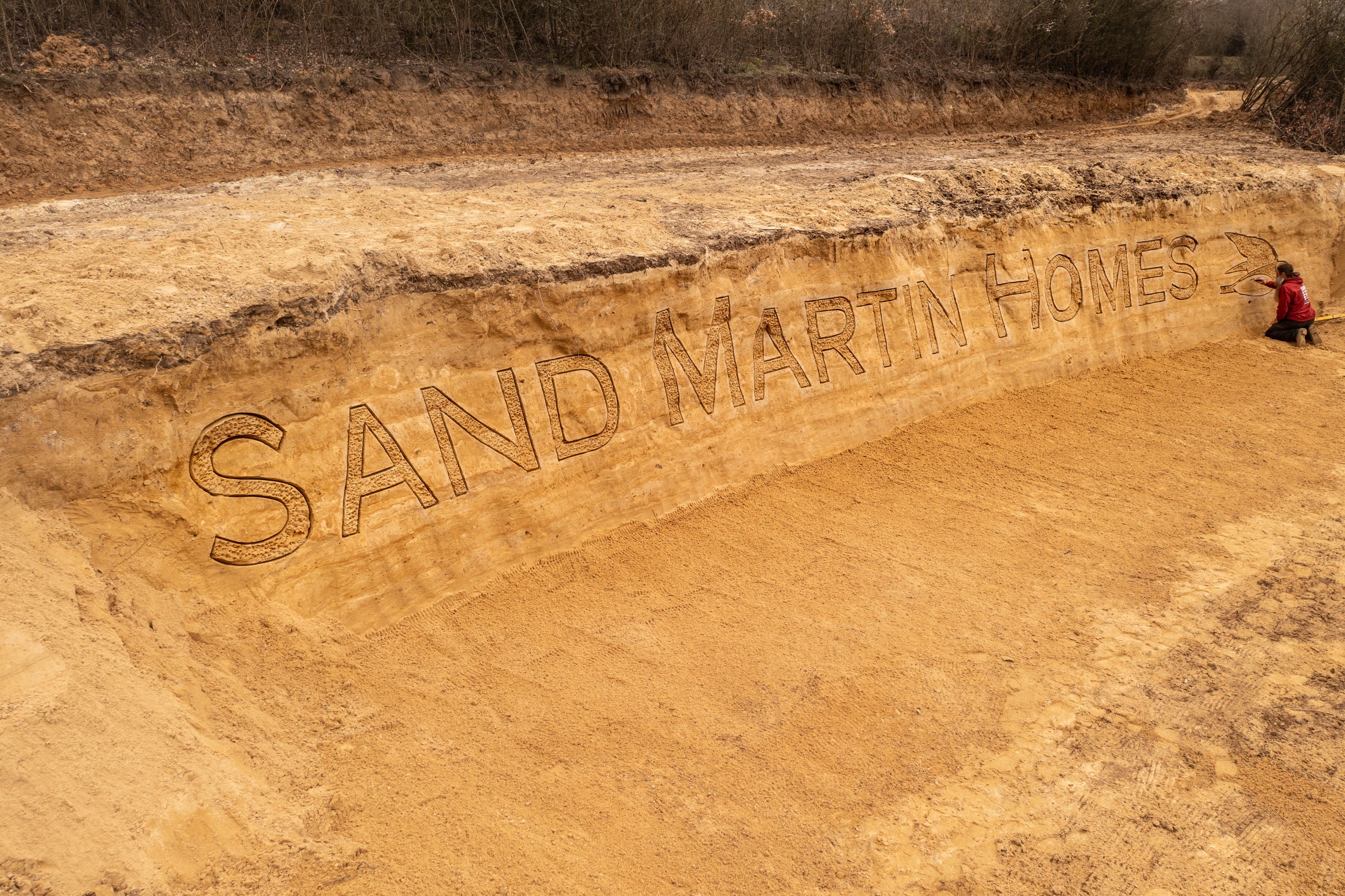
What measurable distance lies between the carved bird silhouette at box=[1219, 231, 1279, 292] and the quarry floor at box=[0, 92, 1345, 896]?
2.81 meters

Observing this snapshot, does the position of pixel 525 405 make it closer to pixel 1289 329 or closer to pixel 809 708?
pixel 809 708

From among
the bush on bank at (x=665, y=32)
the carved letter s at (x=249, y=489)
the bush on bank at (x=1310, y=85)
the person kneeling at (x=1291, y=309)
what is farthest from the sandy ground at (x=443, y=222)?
the bush on bank at (x=665, y=32)

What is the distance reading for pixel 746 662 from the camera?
14.7ft

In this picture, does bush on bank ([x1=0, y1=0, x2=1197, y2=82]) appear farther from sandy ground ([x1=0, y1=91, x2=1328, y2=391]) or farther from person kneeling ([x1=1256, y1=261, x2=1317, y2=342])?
person kneeling ([x1=1256, y1=261, x2=1317, y2=342])

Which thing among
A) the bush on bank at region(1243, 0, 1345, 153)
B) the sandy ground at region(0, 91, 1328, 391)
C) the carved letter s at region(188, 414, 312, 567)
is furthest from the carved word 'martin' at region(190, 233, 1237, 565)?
the bush on bank at region(1243, 0, 1345, 153)

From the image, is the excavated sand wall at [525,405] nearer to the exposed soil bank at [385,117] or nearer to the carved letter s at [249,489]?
the carved letter s at [249,489]

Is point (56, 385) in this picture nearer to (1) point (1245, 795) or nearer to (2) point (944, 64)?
(1) point (1245, 795)

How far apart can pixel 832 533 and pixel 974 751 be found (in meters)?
1.75

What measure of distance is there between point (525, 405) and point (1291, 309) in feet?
26.2

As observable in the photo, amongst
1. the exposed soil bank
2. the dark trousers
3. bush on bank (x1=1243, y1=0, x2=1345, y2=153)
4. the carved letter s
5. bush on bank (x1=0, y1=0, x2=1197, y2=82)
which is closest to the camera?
the carved letter s

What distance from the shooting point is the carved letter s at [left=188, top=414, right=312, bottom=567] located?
3959mm

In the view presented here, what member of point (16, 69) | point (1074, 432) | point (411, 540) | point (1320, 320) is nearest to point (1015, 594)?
point (1074, 432)

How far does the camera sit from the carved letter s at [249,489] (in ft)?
13.0

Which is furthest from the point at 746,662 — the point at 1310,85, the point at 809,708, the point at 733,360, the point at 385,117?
the point at 1310,85
